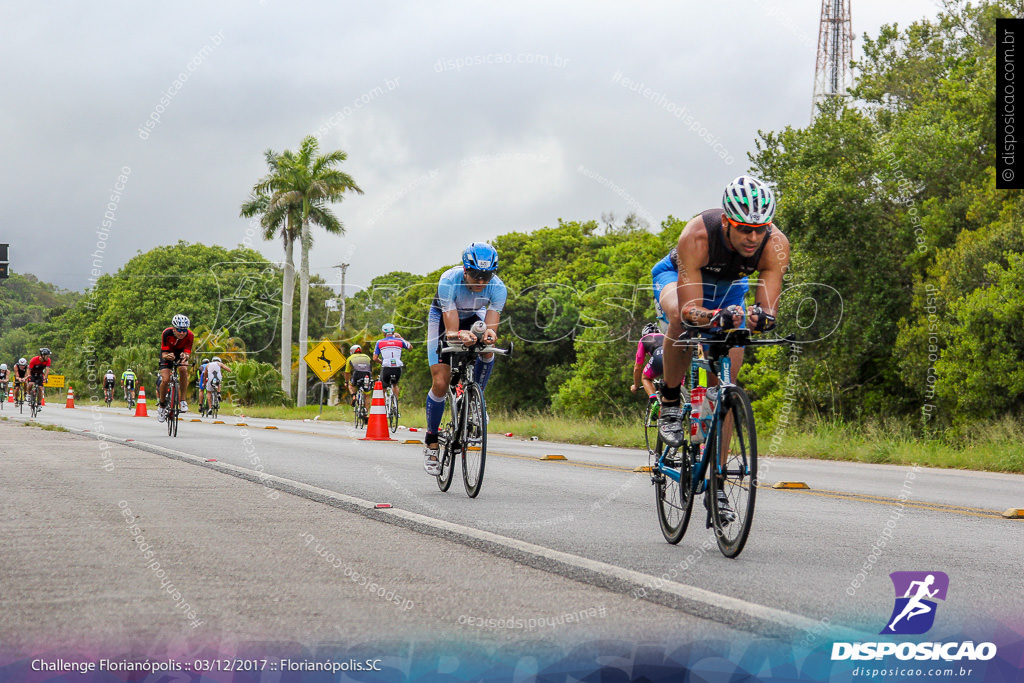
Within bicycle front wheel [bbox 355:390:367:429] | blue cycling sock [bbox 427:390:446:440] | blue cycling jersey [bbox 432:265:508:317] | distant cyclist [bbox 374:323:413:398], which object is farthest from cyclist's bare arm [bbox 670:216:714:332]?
bicycle front wheel [bbox 355:390:367:429]

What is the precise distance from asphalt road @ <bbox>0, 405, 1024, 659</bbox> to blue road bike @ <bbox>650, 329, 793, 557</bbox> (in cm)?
20

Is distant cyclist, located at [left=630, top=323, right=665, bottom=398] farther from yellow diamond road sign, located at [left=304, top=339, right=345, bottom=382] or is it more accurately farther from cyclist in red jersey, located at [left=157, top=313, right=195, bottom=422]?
yellow diamond road sign, located at [left=304, top=339, right=345, bottom=382]

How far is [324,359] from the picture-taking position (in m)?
31.7

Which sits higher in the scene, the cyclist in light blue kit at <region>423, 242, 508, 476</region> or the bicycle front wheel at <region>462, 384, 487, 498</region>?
the cyclist in light blue kit at <region>423, 242, 508, 476</region>

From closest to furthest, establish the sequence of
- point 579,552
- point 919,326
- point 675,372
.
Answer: point 579,552 < point 675,372 < point 919,326

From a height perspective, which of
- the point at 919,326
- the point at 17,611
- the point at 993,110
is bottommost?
the point at 17,611

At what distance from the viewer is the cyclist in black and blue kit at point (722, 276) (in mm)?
5316

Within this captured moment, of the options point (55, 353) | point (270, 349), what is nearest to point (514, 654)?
point (270, 349)

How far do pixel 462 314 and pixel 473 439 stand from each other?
3.76 ft

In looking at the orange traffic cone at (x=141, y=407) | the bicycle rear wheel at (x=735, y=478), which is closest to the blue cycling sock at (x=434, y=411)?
the bicycle rear wheel at (x=735, y=478)

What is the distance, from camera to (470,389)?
Answer: 28.1 feet

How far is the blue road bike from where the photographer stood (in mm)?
5043

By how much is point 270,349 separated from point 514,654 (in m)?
76.5

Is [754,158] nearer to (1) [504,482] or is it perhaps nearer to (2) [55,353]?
(1) [504,482]
